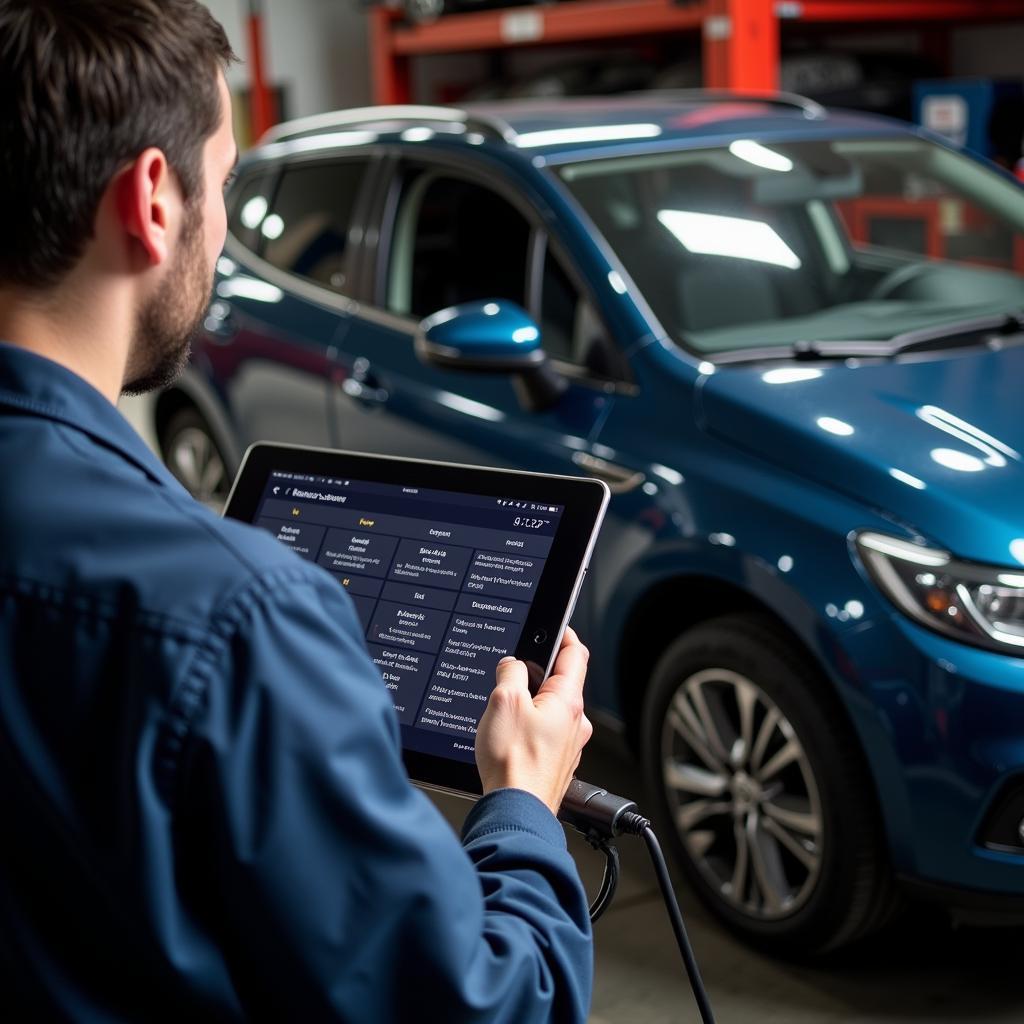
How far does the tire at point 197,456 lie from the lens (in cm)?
439

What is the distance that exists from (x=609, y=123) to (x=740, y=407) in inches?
41.5

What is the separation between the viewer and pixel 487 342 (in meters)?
2.86

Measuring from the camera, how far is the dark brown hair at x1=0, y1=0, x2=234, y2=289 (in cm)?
94

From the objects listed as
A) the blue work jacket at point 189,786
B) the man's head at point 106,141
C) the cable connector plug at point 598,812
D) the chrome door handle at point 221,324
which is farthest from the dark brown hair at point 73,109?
the chrome door handle at point 221,324

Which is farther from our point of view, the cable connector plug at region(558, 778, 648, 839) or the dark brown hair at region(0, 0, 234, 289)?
the cable connector plug at region(558, 778, 648, 839)

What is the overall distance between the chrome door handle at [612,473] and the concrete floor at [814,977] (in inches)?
31.2

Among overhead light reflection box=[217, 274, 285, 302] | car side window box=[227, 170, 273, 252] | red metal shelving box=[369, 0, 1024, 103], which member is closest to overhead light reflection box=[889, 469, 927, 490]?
overhead light reflection box=[217, 274, 285, 302]

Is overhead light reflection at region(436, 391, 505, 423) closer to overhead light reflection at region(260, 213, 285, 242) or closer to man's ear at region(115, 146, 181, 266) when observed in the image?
overhead light reflection at region(260, 213, 285, 242)

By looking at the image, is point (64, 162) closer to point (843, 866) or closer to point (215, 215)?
point (215, 215)

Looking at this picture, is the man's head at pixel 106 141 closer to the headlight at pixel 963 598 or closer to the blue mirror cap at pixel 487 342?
the headlight at pixel 963 598

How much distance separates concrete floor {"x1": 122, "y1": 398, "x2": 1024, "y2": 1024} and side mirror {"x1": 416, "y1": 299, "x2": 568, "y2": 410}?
1044 millimetres

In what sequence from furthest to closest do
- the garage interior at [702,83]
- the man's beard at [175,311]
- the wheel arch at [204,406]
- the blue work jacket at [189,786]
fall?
1. the wheel arch at [204,406]
2. the garage interior at [702,83]
3. the man's beard at [175,311]
4. the blue work jacket at [189,786]

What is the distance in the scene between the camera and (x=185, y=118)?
1.00m

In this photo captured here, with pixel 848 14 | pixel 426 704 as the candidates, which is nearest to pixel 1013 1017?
pixel 426 704
